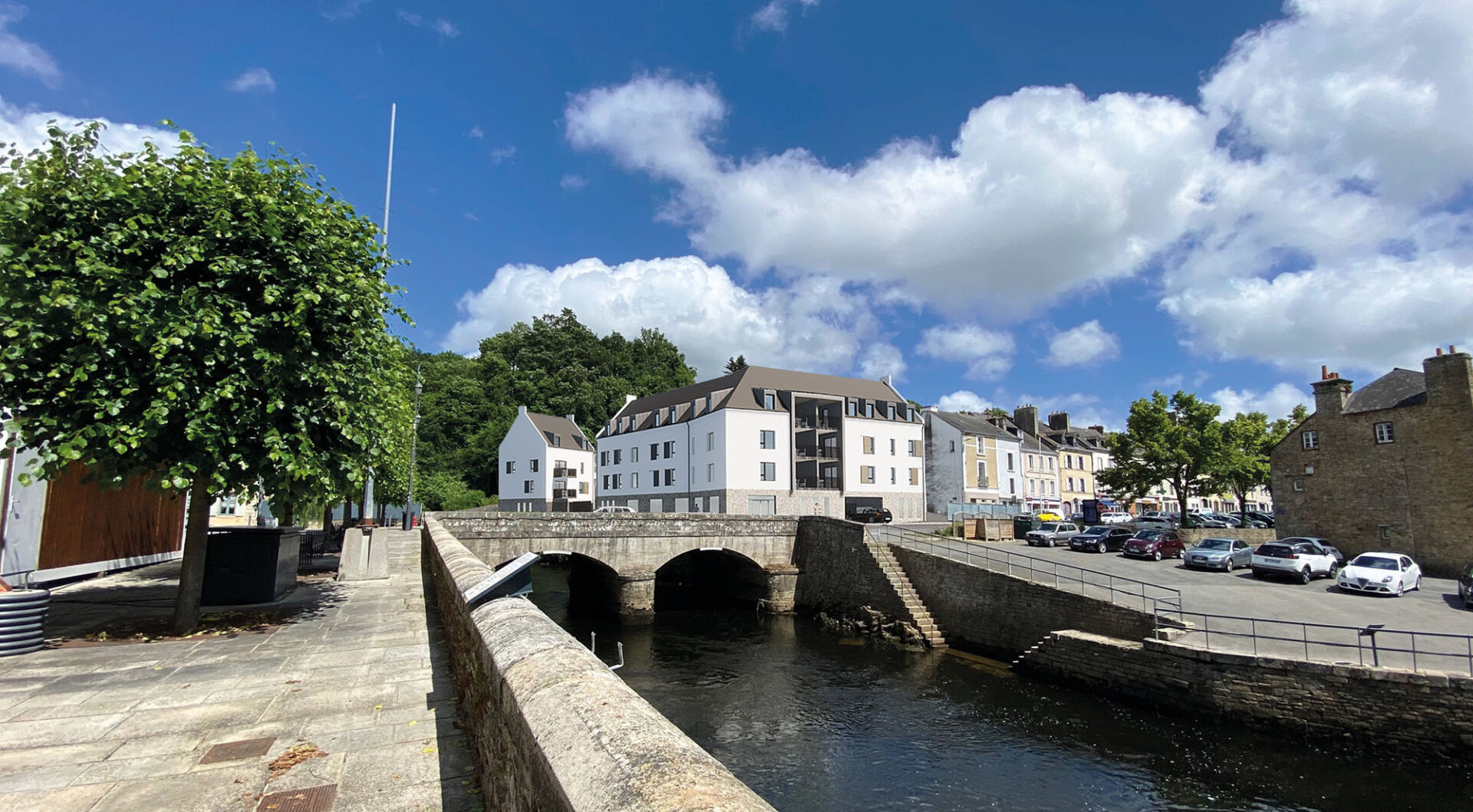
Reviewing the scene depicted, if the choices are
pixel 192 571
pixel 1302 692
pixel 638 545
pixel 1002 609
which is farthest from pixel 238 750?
pixel 638 545

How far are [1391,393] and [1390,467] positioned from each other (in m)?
3.70

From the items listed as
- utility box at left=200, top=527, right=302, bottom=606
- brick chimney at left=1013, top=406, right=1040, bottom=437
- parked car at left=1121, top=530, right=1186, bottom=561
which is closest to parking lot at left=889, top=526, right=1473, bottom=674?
parked car at left=1121, top=530, right=1186, bottom=561

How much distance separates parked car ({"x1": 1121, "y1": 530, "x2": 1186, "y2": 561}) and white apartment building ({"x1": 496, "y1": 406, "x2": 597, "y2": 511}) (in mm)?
43010

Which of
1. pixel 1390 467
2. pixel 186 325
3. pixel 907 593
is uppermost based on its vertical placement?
pixel 186 325

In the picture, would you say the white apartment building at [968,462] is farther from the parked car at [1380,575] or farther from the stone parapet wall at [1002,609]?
the parked car at [1380,575]

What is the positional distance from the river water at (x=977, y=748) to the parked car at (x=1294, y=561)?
11738 millimetres

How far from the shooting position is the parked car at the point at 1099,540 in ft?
111

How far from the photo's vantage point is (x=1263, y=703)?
51.6ft

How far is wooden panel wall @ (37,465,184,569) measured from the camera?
14.9 m

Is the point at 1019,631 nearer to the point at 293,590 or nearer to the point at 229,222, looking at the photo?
the point at 293,590

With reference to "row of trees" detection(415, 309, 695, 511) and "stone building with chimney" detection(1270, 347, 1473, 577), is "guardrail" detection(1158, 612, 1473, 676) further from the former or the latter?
"row of trees" detection(415, 309, 695, 511)

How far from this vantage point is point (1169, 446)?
4356 cm

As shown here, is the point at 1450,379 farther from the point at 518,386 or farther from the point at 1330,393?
the point at 518,386

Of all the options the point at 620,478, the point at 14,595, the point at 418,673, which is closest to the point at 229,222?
the point at 14,595
